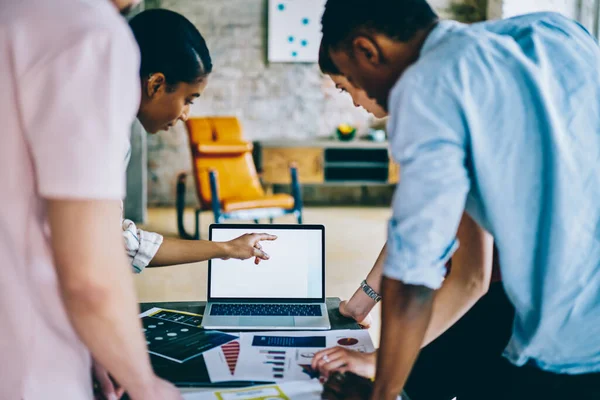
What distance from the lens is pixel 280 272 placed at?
1472 mm

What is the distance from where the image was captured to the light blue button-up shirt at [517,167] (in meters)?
0.77

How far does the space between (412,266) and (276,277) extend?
72 centimetres

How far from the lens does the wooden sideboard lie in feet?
21.4

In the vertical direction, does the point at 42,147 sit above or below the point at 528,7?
below

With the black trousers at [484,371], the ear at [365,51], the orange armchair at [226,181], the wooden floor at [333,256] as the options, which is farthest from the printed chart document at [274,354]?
the orange armchair at [226,181]

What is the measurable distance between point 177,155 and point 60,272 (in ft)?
21.4

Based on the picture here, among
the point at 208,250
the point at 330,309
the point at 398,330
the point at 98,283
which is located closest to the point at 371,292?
the point at 330,309

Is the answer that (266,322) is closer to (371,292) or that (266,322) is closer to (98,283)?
(371,292)

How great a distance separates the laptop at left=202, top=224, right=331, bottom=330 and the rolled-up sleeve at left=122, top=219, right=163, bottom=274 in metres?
0.15

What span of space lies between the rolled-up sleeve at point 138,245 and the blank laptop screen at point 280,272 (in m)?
0.16

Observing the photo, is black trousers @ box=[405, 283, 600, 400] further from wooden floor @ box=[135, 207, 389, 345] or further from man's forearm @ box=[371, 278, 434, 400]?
wooden floor @ box=[135, 207, 389, 345]

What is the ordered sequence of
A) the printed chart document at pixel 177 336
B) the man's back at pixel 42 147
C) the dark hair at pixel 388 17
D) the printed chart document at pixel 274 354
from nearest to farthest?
1. the man's back at pixel 42 147
2. the dark hair at pixel 388 17
3. the printed chart document at pixel 274 354
4. the printed chart document at pixel 177 336

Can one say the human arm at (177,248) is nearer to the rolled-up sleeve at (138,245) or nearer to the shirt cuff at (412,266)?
the rolled-up sleeve at (138,245)

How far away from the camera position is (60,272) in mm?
592
